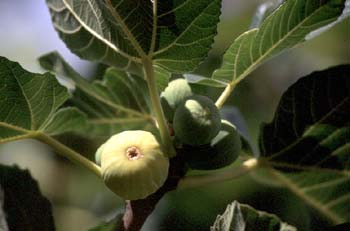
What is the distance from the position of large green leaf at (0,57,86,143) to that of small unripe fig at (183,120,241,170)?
0.68 feet

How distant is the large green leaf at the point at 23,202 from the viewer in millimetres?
1097

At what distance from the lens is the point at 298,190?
1215 millimetres

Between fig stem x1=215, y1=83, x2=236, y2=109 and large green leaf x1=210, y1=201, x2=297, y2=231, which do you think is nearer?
large green leaf x1=210, y1=201, x2=297, y2=231

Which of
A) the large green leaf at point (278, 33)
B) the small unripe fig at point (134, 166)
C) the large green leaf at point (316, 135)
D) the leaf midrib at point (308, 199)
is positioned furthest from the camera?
Answer: the leaf midrib at point (308, 199)

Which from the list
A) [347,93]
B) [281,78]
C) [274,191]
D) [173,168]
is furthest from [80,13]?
[281,78]

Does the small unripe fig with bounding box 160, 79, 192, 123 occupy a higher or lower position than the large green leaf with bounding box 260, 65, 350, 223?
higher

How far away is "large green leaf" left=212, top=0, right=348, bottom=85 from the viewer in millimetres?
983

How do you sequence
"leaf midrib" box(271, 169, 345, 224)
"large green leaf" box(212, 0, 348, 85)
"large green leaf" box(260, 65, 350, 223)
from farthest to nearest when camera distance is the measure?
1. "leaf midrib" box(271, 169, 345, 224)
2. "large green leaf" box(260, 65, 350, 223)
3. "large green leaf" box(212, 0, 348, 85)

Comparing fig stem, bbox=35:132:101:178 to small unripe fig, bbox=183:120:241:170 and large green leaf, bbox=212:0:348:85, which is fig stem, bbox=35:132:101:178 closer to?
small unripe fig, bbox=183:120:241:170

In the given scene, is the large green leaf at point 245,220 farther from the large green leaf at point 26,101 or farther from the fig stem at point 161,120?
the large green leaf at point 26,101

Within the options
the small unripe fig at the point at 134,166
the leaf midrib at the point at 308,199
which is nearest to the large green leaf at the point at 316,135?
the leaf midrib at the point at 308,199

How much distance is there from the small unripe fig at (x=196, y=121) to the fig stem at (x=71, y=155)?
121mm

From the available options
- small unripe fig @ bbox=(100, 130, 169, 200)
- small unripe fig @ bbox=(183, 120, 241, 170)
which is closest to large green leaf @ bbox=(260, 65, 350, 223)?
Answer: small unripe fig @ bbox=(183, 120, 241, 170)

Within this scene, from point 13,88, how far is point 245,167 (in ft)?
1.21
